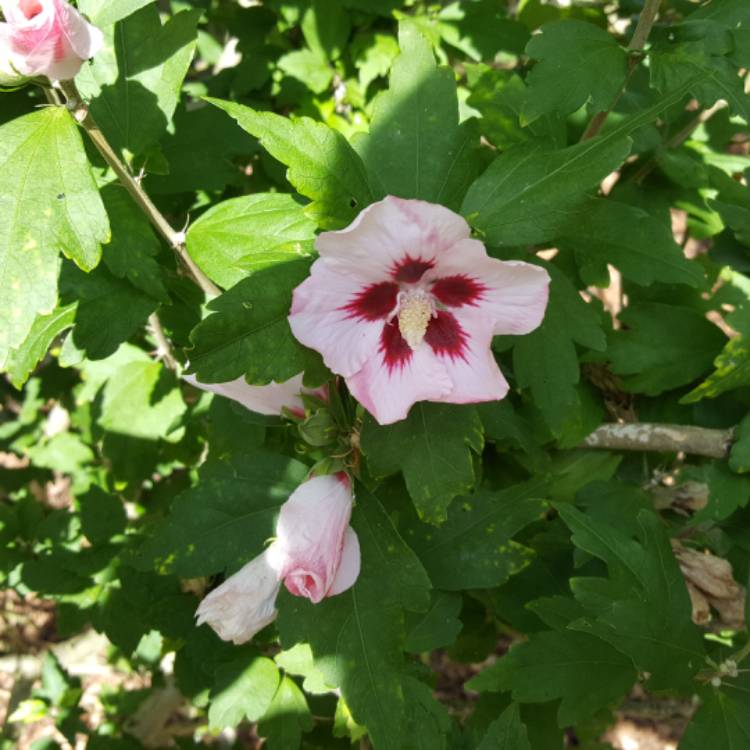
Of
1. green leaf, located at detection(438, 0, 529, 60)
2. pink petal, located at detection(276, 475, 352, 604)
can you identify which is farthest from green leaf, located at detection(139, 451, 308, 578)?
green leaf, located at detection(438, 0, 529, 60)

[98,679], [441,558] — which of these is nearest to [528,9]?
[441,558]

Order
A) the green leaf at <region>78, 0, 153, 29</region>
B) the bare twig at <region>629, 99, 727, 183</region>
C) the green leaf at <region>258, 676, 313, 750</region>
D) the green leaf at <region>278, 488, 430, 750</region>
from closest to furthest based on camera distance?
the green leaf at <region>78, 0, 153, 29</region> → the green leaf at <region>278, 488, 430, 750</region> → the green leaf at <region>258, 676, 313, 750</region> → the bare twig at <region>629, 99, 727, 183</region>

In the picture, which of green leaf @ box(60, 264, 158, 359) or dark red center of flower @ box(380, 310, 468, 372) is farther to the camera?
green leaf @ box(60, 264, 158, 359)

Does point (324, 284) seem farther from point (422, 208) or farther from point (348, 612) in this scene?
point (348, 612)

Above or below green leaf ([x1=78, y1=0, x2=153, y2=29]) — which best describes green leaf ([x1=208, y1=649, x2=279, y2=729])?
below

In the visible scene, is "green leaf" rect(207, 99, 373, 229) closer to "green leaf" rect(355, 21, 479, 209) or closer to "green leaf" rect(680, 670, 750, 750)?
"green leaf" rect(355, 21, 479, 209)
